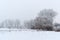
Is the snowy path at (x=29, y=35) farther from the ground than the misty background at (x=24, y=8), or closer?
closer

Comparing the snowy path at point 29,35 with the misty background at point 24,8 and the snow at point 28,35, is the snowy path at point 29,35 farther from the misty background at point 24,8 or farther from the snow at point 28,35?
the misty background at point 24,8

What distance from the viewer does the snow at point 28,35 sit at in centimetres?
238

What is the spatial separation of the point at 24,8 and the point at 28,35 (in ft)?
1.57

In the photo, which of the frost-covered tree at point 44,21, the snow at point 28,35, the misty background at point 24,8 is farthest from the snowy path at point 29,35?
the misty background at point 24,8

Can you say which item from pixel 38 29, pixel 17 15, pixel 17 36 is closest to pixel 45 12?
pixel 38 29

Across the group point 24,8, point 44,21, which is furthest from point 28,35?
point 24,8

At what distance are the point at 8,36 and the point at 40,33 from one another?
561 mm

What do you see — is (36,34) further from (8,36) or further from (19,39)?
(8,36)

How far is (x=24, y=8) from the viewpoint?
7.97 feet

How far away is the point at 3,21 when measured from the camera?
7.91ft

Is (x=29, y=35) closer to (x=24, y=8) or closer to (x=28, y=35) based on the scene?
(x=28, y=35)

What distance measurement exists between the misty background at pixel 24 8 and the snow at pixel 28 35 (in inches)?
8.7

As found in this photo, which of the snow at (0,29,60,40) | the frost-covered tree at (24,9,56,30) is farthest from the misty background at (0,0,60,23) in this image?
the snow at (0,29,60,40)

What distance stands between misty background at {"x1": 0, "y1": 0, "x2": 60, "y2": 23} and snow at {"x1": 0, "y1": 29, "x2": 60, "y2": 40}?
0.72 ft
